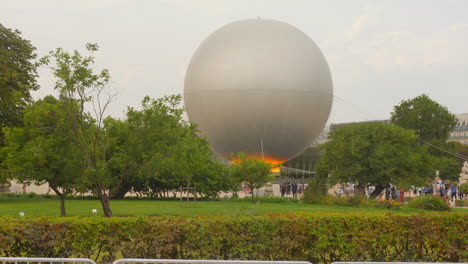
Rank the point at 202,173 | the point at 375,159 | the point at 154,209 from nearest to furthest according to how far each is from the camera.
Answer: the point at 154,209, the point at 375,159, the point at 202,173

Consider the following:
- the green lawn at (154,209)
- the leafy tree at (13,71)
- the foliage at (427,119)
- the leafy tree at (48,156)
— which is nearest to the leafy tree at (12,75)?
the leafy tree at (13,71)

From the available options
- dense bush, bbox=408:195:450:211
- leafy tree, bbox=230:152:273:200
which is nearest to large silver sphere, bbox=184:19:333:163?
leafy tree, bbox=230:152:273:200

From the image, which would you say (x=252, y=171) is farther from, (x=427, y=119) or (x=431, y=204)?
(x=427, y=119)

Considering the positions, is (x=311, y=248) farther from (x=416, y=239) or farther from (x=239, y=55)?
(x=239, y=55)

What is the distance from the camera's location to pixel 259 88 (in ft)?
125

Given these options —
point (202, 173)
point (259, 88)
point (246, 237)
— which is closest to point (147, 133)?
point (246, 237)

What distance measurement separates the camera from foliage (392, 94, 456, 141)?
6456 cm

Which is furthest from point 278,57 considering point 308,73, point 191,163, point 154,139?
point 154,139

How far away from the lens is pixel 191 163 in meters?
25.6

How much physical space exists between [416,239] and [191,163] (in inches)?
667

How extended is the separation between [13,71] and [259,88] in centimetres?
1708

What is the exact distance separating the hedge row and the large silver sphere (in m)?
28.3

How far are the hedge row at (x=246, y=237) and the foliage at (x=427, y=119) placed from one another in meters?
57.3

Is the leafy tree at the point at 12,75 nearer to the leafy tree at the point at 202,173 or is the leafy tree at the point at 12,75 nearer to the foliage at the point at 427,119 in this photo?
the leafy tree at the point at 202,173
